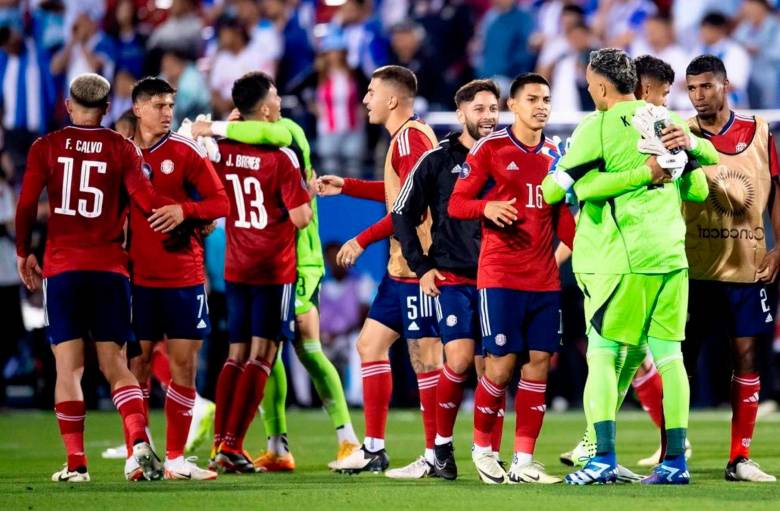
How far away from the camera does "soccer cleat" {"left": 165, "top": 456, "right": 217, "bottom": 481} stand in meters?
9.62

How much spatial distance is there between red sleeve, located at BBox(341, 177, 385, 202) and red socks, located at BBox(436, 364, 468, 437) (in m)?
1.59

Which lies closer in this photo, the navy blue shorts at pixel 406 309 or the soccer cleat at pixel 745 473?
the soccer cleat at pixel 745 473

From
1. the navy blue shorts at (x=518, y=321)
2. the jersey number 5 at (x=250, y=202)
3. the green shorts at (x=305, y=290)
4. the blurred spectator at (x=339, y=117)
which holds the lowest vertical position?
the navy blue shorts at (x=518, y=321)

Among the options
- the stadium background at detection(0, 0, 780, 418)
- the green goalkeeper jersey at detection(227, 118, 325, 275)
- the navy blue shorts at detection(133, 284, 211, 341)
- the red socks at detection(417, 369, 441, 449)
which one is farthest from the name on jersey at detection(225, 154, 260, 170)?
the stadium background at detection(0, 0, 780, 418)

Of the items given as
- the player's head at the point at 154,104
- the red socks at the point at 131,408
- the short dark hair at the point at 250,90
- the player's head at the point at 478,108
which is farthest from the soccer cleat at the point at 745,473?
the player's head at the point at 154,104

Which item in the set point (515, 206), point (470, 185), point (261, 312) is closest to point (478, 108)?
point (470, 185)

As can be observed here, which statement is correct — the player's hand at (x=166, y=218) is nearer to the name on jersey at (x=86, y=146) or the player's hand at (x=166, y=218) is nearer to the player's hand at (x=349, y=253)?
the name on jersey at (x=86, y=146)

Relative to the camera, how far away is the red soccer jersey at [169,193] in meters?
9.92

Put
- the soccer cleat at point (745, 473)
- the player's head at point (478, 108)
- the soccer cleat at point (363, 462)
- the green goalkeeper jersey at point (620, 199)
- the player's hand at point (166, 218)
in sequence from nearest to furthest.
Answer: the green goalkeeper jersey at point (620, 199)
the soccer cleat at point (745, 473)
the player's hand at point (166, 218)
the player's head at point (478, 108)
the soccer cleat at point (363, 462)

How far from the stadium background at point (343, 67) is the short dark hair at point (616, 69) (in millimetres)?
7342

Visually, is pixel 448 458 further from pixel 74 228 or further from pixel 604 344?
pixel 74 228

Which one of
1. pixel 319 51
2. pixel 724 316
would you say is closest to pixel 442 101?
pixel 319 51

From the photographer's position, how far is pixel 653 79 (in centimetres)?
937

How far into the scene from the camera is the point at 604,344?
8.58 metres
